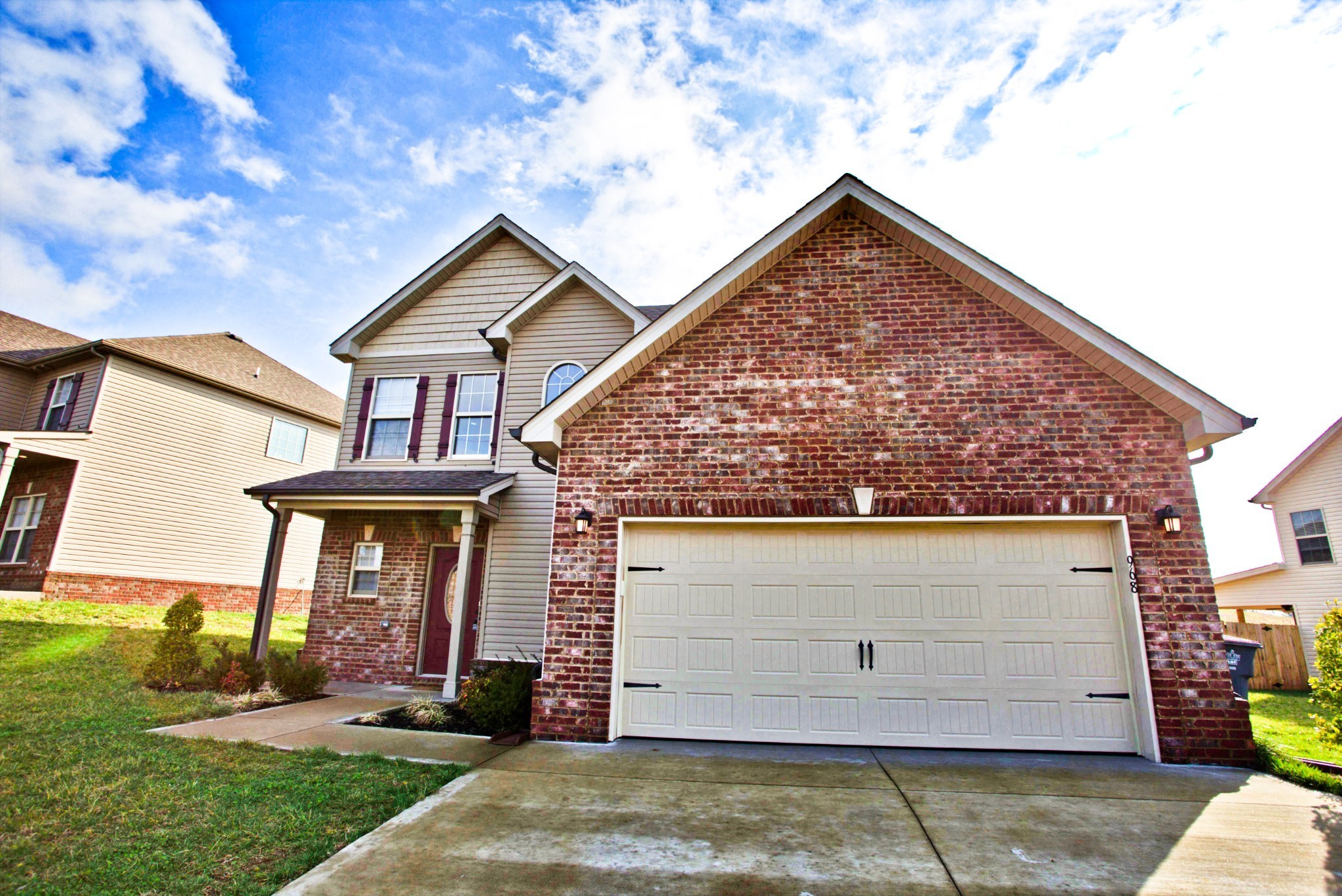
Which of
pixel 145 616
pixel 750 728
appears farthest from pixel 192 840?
pixel 145 616

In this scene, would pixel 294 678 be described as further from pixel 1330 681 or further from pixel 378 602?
pixel 1330 681

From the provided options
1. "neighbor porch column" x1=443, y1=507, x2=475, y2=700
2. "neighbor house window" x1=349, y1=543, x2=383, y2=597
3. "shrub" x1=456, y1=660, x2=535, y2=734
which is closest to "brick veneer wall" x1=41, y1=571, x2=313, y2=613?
"neighbor house window" x1=349, y1=543, x2=383, y2=597

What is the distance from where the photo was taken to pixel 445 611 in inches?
470

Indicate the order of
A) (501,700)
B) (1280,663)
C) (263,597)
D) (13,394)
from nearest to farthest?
(501,700), (263,597), (1280,663), (13,394)

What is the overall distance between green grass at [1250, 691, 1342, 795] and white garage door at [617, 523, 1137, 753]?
1.17 m

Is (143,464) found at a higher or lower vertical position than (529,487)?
higher

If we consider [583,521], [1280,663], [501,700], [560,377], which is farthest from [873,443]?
[1280,663]

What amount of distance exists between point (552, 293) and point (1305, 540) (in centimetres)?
2009

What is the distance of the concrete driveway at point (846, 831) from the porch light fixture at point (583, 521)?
7.88ft

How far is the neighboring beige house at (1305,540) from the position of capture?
→ 15.5 m

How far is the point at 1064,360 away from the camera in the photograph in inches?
284

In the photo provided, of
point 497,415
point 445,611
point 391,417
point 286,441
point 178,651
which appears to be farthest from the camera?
point 286,441

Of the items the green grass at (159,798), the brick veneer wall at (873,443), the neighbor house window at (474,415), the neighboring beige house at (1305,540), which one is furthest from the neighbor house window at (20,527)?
the neighboring beige house at (1305,540)

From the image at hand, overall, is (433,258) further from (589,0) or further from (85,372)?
(85,372)
